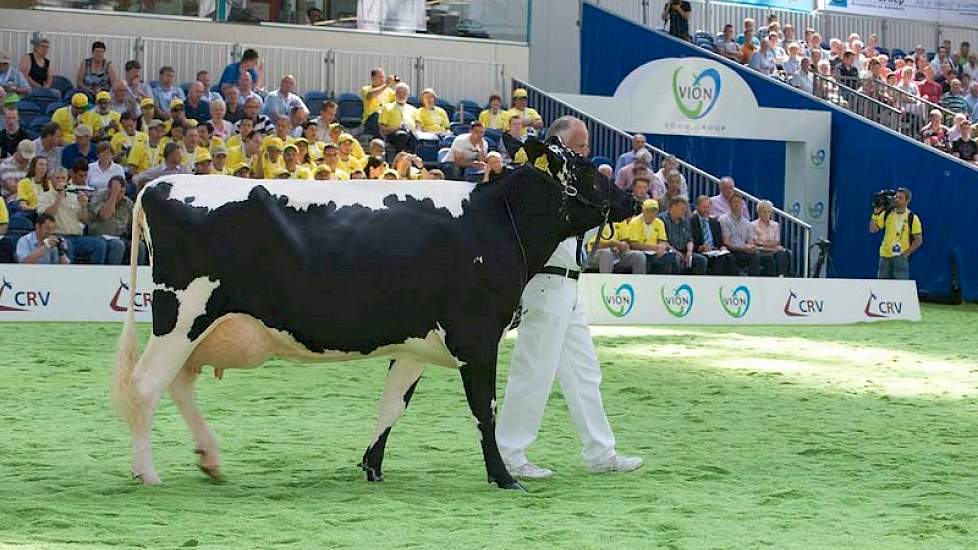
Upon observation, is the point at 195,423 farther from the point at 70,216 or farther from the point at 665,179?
the point at 665,179

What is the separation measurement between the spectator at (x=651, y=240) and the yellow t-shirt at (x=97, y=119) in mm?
7032

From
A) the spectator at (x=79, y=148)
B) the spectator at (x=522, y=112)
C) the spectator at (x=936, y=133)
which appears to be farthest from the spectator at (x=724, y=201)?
the spectator at (x=79, y=148)

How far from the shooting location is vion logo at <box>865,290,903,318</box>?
70.0 ft

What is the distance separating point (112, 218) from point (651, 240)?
728 cm

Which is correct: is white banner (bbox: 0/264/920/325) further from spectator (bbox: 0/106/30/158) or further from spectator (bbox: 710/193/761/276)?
spectator (bbox: 0/106/30/158)

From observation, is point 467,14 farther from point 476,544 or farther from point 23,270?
point 476,544

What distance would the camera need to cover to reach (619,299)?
1920cm

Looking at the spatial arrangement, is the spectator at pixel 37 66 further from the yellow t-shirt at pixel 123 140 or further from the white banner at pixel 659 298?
the white banner at pixel 659 298

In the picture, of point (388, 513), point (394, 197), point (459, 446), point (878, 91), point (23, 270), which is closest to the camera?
point (388, 513)

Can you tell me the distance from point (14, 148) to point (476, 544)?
14.3 meters

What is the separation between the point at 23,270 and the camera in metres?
16.3

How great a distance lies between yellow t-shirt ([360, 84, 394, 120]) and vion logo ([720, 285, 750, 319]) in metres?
5.78

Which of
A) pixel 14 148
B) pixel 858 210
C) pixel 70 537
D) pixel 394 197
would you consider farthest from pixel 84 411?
pixel 858 210

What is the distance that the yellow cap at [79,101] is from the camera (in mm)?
19672
